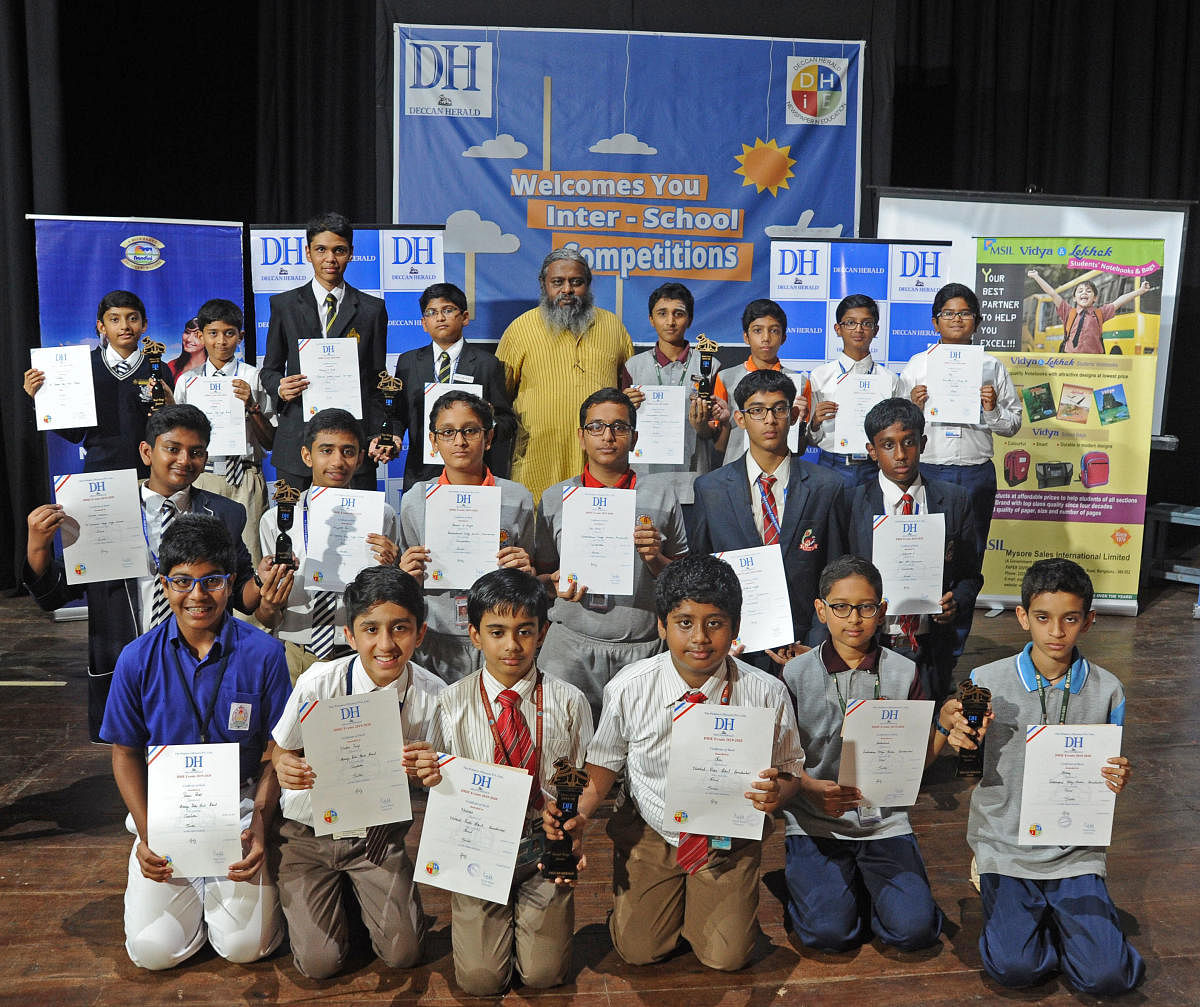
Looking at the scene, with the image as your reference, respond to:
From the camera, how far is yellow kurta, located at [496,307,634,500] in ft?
16.7

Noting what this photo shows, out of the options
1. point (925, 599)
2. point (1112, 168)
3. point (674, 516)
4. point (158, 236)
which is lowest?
point (925, 599)

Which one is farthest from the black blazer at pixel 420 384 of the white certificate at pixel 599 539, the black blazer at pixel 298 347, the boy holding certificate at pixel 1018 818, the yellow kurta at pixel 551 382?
the boy holding certificate at pixel 1018 818

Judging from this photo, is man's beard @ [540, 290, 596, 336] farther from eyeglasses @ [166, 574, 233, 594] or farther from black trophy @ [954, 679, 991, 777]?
black trophy @ [954, 679, 991, 777]

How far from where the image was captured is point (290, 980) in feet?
9.61

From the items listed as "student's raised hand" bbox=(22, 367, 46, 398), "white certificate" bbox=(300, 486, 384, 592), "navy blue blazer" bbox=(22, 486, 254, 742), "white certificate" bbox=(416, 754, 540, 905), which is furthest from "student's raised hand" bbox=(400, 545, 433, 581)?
"student's raised hand" bbox=(22, 367, 46, 398)

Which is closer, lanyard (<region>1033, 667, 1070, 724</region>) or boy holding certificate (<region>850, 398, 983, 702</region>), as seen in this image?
lanyard (<region>1033, 667, 1070, 724</region>)

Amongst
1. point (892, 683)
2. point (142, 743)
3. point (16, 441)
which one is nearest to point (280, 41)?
point (16, 441)

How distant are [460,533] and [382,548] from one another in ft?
0.83

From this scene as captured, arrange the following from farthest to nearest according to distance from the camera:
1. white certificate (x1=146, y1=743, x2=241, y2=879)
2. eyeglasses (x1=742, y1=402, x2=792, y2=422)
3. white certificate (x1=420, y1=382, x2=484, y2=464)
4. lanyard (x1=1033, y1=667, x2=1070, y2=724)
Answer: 1. white certificate (x1=420, y1=382, x2=484, y2=464)
2. eyeglasses (x1=742, y1=402, x2=792, y2=422)
3. lanyard (x1=1033, y1=667, x2=1070, y2=724)
4. white certificate (x1=146, y1=743, x2=241, y2=879)

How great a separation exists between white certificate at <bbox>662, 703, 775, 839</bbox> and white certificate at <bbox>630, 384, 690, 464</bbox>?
1.72m

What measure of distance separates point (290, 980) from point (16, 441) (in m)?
4.93

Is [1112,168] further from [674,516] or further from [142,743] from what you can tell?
[142,743]

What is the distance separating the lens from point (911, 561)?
3891 mm

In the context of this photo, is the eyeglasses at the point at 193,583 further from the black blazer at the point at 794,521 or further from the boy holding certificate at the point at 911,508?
the boy holding certificate at the point at 911,508
